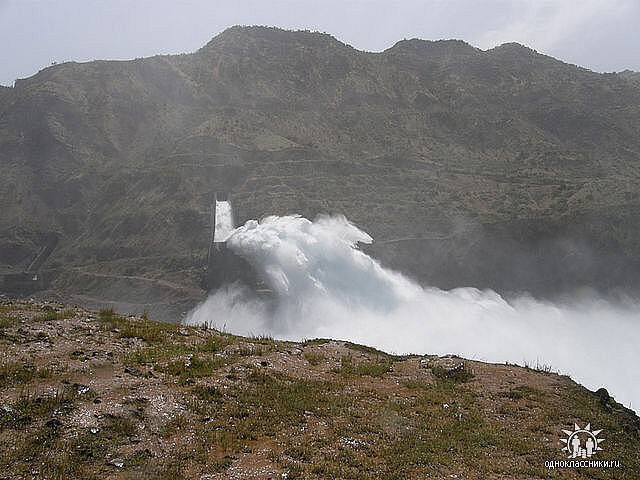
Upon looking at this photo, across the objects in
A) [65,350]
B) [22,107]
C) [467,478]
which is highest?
[22,107]

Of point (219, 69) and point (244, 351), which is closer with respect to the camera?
point (244, 351)

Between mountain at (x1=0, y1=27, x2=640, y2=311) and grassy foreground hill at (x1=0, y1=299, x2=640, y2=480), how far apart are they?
45.5m

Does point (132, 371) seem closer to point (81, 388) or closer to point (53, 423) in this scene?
point (81, 388)

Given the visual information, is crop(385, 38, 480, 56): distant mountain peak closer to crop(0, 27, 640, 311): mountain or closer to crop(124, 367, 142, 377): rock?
crop(0, 27, 640, 311): mountain

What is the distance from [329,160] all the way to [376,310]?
41.6 m

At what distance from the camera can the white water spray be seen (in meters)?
52.8

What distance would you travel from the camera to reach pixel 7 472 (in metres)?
8.28

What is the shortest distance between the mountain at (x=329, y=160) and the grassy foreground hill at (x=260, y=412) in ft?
149

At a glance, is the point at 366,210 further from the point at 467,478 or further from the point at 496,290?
the point at 467,478

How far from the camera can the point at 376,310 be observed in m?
A: 58.5

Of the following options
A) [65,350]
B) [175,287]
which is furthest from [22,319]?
[175,287]

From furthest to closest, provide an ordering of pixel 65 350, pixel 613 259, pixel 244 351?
pixel 613 259 → pixel 244 351 → pixel 65 350

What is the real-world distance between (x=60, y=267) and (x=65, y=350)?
66680mm

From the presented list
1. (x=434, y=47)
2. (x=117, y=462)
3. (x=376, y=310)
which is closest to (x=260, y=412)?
(x=117, y=462)
